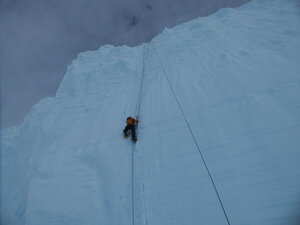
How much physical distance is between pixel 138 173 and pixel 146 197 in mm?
533

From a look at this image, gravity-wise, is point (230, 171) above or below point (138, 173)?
below

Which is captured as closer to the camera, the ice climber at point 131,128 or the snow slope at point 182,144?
the snow slope at point 182,144

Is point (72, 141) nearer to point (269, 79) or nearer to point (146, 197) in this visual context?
point (146, 197)

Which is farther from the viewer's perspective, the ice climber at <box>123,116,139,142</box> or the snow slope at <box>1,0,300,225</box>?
the ice climber at <box>123,116,139,142</box>

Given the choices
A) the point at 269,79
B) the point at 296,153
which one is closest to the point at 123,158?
the point at 296,153

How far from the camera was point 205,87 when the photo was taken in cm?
507

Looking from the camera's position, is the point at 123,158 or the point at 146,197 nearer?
the point at 146,197

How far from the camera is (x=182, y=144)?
13.4 ft

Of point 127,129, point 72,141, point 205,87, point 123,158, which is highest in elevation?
point 205,87

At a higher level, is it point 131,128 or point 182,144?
point 131,128

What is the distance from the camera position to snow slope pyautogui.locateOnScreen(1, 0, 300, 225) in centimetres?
315

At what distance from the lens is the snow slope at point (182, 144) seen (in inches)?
124

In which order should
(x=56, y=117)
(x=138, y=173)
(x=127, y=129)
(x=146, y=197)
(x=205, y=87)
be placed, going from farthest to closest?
(x=56, y=117), (x=205, y=87), (x=127, y=129), (x=138, y=173), (x=146, y=197)

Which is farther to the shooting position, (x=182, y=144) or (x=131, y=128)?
(x=131, y=128)
